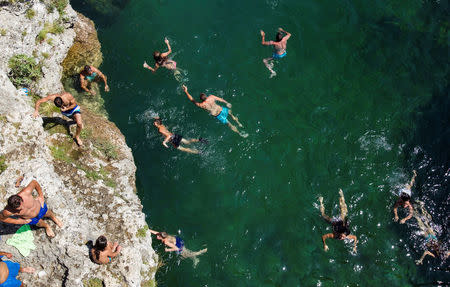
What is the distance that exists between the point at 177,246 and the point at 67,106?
6023 mm

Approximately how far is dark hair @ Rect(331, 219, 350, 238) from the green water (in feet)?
3.19

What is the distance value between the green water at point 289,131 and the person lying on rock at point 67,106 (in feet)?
9.51

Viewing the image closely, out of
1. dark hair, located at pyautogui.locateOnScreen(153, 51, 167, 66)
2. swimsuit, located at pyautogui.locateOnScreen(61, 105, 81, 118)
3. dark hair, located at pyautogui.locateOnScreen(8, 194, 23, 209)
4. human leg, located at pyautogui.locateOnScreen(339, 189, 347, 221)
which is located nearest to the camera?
dark hair, located at pyautogui.locateOnScreen(8, 194, 23, 209)

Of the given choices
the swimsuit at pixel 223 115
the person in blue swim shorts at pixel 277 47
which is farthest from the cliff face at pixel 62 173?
the person in blue swim shorts at pixel 277 47

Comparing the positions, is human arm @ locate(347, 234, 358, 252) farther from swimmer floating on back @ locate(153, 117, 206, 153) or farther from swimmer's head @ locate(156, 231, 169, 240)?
swimmer floating on back @ locate(153, 117, 206, 153)

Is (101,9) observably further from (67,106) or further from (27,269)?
(27,269)

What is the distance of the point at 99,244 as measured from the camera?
34.3ft

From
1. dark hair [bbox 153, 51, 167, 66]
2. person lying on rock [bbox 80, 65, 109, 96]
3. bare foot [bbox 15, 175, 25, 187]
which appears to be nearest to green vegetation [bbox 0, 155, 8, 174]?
bare foot [bbox 15, 175, 25, 187]

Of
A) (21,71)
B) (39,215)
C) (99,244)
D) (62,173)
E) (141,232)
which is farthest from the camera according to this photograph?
(21,71)

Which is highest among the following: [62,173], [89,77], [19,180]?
[89,77]

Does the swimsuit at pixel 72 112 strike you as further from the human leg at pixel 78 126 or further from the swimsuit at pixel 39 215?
the swimsuit at pixel 39 215

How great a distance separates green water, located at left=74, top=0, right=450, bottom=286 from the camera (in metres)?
13.2

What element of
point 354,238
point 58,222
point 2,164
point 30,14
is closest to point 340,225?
point 354,238

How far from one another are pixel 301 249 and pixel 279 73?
24.1ft
